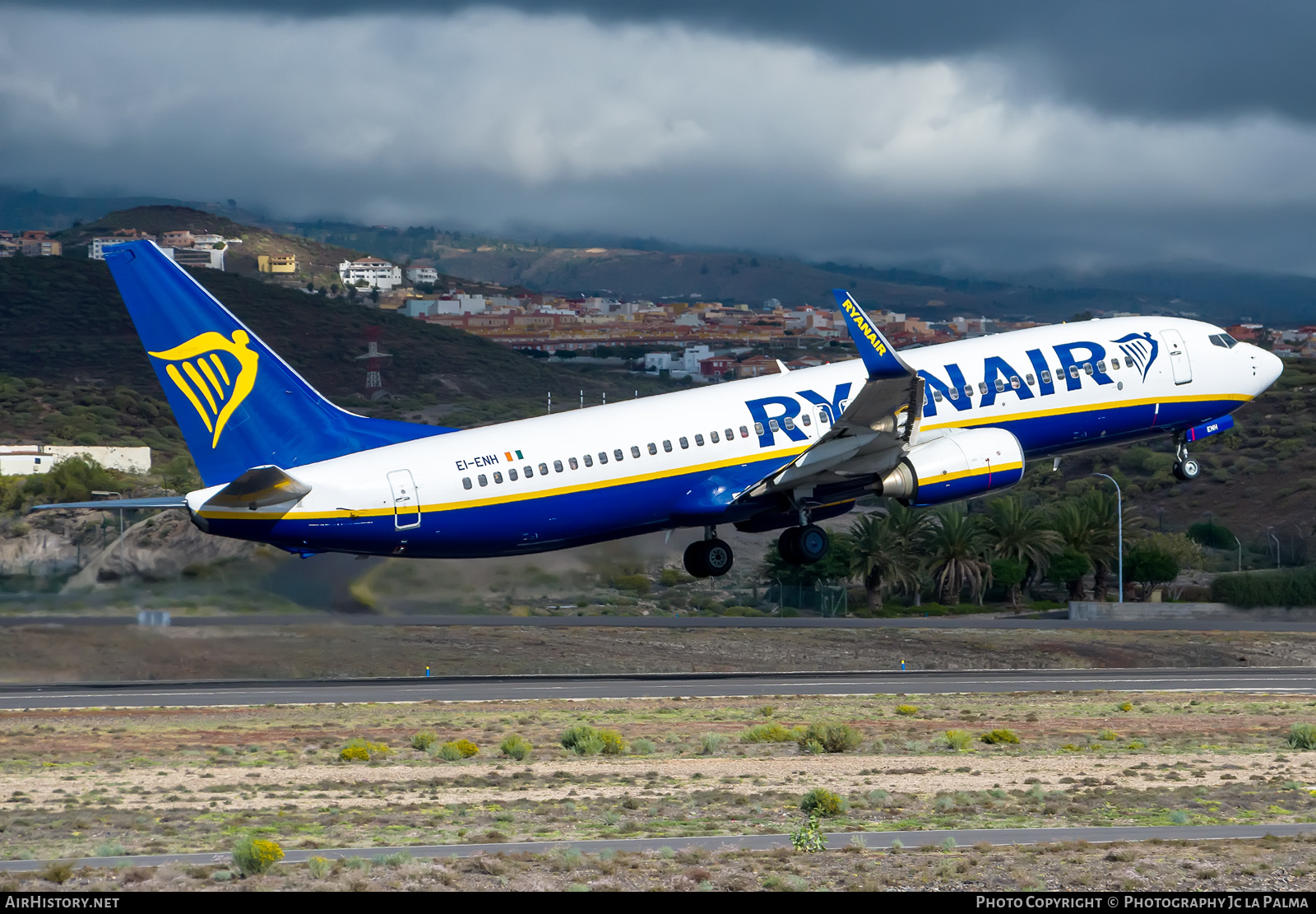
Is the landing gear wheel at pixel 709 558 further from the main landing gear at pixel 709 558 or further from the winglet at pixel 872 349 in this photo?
the winglet at pixel 872 349

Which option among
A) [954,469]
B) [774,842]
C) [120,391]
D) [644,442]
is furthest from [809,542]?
[120,391]

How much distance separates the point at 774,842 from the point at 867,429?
2146 cm

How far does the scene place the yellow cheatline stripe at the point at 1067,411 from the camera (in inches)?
1788

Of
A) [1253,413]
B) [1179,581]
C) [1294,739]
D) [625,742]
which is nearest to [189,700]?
[625,742]

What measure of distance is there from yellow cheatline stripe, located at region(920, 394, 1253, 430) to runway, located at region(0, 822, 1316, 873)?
70.2 feet

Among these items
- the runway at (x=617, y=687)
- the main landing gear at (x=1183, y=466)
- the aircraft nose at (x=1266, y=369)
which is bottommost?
the runway at (x=617, y=687)

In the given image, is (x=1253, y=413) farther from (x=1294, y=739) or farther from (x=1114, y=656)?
(x=1294, y=739)

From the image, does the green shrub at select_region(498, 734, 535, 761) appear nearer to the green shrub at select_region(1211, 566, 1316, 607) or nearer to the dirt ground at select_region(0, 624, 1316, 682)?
the dirt ground at select_region(0, 624, 1316, 682)

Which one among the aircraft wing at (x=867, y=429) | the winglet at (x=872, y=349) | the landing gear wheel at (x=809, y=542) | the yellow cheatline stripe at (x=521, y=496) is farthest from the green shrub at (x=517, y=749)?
the winglet at (x=872, y=349)

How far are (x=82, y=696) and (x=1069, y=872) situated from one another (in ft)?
134

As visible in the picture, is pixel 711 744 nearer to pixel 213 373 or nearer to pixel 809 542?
pixel 809 542

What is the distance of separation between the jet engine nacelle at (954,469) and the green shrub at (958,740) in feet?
Answer: 24.0

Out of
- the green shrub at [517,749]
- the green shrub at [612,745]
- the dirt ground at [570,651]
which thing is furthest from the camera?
the dirt ground at [570,651]

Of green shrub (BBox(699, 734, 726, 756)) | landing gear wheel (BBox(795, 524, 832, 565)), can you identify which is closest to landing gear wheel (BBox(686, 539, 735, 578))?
landing gear wheel (BBox(795, 524, 832, 565))
